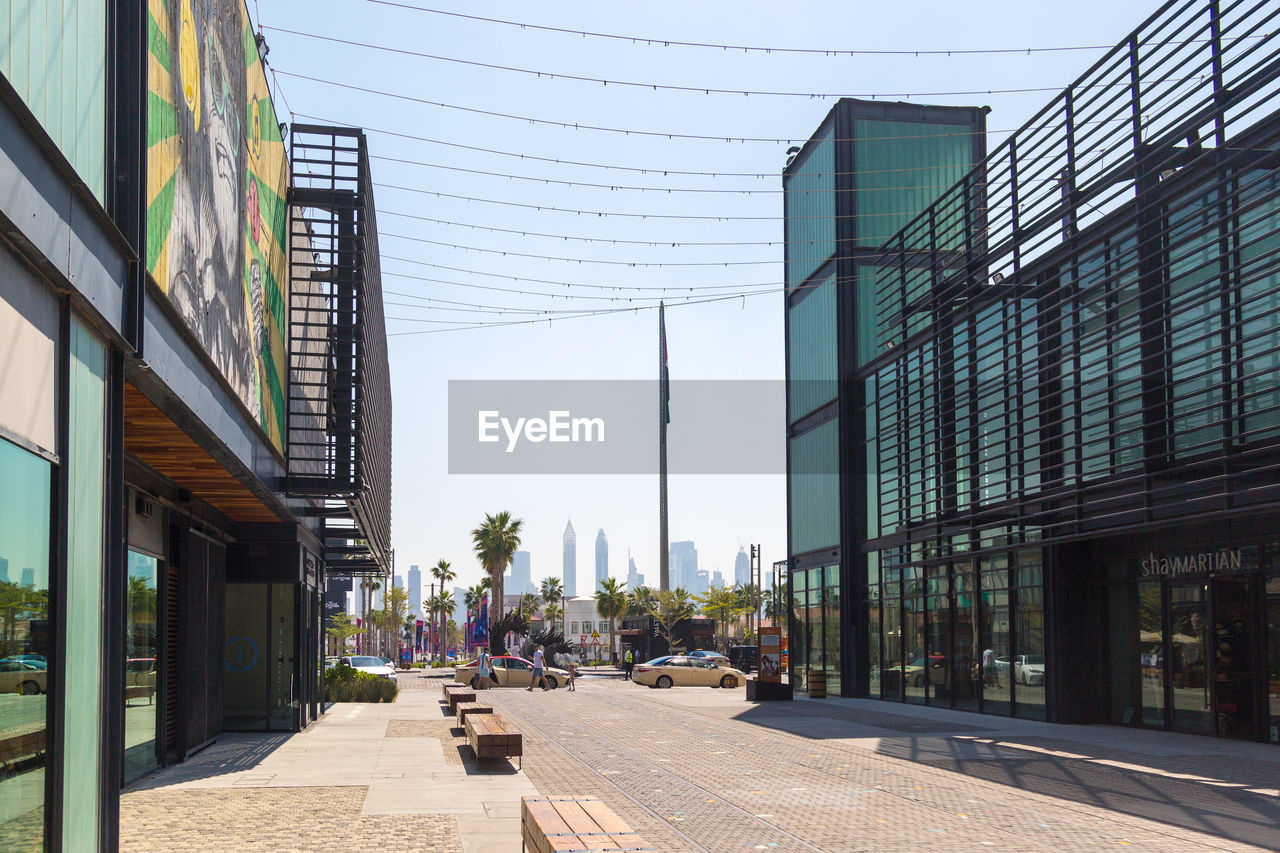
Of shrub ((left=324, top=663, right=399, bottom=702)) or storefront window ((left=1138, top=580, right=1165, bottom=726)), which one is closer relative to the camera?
storefront window ((left=1138, top=580, right=1165, bottom=726))

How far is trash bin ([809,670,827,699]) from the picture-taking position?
3691 cm

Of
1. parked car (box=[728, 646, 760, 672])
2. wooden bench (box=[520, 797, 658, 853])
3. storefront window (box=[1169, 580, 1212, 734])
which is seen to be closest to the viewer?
wooden bench (box=[520, 797, 658, 853])

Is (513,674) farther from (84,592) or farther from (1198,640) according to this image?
(84,592)

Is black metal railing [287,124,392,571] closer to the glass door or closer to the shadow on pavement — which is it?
the shadow on pavement

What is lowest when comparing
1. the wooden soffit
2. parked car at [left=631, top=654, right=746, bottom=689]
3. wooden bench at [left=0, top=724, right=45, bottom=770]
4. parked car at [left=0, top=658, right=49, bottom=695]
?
parked car at [left=631, top=654, right=746, bottom=689]

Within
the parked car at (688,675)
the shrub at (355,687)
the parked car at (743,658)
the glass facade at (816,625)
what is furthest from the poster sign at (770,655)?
the parked car at (743,658)

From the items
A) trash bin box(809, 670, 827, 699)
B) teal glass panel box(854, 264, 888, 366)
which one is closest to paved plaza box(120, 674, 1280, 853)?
trash bin box(809, 670, 827, 699)

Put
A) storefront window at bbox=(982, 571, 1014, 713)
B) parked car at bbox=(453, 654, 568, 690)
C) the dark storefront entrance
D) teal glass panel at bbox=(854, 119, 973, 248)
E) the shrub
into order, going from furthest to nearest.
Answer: parked car at bbox=(453, 654, 568, 690), teal glass panel at bbox=(854, 119, 973, 248), the shrub, storefront window at bbox=(982, 571, 1014, 713), the dark storefront entrance

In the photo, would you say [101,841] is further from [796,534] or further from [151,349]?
[796,534]

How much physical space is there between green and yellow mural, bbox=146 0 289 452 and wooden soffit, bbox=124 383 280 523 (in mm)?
940

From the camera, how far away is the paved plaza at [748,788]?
462 inches

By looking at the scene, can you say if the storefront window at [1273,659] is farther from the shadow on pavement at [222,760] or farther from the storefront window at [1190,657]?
the shadow on pavement at [222,760]

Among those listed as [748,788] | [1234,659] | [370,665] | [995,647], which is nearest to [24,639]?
[748,788]

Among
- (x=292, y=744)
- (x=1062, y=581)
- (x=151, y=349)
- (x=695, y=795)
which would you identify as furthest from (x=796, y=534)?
(x=151, y=349)
